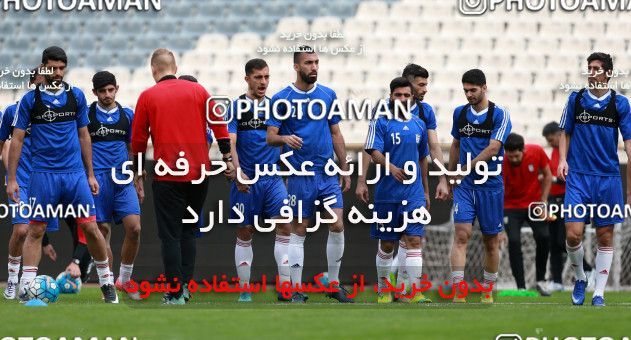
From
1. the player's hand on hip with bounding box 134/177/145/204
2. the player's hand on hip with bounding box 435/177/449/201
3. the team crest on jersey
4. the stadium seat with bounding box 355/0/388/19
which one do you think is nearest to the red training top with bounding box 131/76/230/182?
the player's hand on hip with bounding box 134/177/145/204

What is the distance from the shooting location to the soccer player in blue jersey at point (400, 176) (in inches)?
444

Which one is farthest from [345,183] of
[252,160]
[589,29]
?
[589,29]

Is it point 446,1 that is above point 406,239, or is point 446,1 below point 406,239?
above

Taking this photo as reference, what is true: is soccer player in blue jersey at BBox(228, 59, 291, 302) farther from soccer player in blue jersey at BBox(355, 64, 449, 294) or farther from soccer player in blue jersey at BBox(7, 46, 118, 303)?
soccer player in blue jersey at BBox(7, 46, 118, 303)

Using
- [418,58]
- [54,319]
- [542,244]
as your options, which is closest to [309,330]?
[54,319]

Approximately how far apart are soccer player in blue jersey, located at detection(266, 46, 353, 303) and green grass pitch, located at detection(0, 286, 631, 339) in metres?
0.95

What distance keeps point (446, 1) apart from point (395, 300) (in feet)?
29.2

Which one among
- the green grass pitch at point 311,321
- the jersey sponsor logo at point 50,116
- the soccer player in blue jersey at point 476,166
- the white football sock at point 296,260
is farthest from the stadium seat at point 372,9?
the green grass pitch at point 311,321

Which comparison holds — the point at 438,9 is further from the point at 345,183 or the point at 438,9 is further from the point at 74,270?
the point at 345,183

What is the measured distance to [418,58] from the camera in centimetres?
1908

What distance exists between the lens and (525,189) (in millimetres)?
14680

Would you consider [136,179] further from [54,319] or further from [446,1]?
[446,1]

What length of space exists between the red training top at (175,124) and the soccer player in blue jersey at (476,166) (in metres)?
2.39

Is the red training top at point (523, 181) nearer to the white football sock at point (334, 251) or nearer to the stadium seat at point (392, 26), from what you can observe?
the white football sock at point (334, 251)
